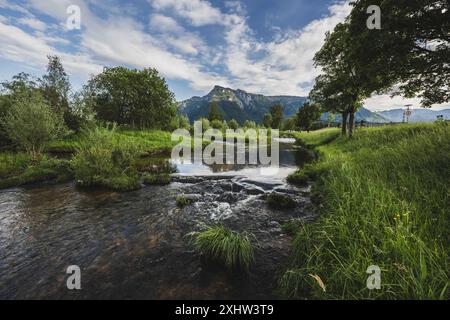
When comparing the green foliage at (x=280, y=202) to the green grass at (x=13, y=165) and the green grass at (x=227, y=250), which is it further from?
the green grass at (x=13, y=165)

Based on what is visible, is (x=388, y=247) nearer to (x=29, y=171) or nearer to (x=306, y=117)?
(x=29, y=171)

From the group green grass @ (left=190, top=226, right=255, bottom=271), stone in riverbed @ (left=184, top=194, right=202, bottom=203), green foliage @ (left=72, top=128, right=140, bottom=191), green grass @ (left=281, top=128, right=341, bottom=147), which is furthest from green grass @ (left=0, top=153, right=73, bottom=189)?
green grass @ (left=281, top=128, right=341, bottom=147)

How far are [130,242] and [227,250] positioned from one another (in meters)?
3.29

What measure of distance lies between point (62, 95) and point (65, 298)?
48.1 metres

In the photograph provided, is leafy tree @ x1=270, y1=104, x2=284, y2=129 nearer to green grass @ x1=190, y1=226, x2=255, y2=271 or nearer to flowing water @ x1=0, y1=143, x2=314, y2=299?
flowing water @ x1=0, y1=143, x2=314, y2=299

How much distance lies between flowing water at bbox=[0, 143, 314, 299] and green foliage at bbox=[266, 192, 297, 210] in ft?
1.20

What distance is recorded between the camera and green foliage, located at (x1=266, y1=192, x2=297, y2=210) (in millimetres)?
9156

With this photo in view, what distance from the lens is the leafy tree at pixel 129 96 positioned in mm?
45188

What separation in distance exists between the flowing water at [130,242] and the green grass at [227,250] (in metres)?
0.22

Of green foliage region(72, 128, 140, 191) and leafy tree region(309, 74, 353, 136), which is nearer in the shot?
green foliage region(72, 128, 140, 191)

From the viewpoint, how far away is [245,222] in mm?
7879

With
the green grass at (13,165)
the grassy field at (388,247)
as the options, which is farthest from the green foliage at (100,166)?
the grassy field at (388,247)

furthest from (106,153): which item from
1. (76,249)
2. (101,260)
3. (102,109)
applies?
(102,109)

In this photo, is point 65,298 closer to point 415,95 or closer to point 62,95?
point 415,95
